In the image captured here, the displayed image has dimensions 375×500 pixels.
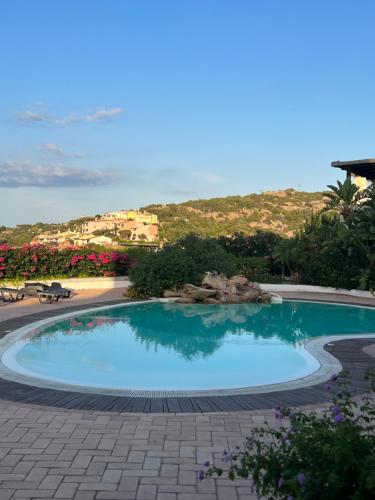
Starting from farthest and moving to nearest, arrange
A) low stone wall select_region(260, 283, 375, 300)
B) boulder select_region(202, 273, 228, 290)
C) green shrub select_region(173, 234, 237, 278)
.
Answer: low stone wall select_region(260, 283, 375, 300)
green shrub select_region(173, 234, 237, 278)
boulder select_region(202, 273, 228, 290)

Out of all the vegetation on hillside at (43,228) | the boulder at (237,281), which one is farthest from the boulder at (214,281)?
the vegetation on hillside at (43,228)

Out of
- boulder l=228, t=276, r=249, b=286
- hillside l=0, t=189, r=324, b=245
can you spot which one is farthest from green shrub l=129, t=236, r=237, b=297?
hillside l=0, t=189, r=324, b=245

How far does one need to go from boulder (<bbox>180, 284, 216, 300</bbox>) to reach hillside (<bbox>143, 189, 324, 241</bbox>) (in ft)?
112

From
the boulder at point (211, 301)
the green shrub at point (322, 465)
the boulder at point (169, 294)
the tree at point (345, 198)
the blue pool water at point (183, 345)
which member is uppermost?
the tree at point (345, 198)

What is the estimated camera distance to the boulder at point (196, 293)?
642 inches

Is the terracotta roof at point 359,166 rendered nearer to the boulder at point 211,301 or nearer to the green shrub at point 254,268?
the green shrub at point 254,268

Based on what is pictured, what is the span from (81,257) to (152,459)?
16.2 metres

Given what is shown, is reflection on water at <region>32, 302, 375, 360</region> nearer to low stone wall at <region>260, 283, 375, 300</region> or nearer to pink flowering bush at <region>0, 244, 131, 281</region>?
low stone wall at <region>260, 283, 375, 300</region>

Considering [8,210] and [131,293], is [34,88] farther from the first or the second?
[8,210]

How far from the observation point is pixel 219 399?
6.49 metres

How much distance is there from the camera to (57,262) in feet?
64.3

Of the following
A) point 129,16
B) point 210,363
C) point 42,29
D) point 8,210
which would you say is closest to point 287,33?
point 129,16

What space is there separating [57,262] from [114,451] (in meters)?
15.7

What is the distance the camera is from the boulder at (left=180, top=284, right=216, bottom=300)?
16297 millimetres
